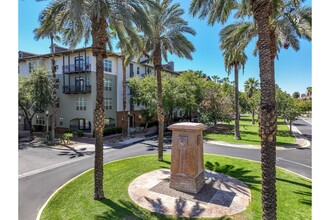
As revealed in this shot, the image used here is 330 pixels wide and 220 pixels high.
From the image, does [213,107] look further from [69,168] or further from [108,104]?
[69,168]

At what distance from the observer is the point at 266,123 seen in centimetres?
596

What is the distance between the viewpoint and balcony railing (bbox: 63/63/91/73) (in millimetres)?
26750

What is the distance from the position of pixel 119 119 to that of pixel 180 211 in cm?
2414

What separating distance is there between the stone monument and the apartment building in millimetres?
17930

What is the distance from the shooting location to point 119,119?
30922 mm

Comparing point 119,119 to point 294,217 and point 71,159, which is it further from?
point 294,217

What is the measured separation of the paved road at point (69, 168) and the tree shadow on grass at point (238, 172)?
3.43 metres

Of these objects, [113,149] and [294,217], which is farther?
[113,149]

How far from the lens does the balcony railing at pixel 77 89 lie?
88.6ft

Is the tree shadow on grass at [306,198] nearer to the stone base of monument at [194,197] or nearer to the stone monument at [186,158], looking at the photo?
the stone base of monument at [194,197]

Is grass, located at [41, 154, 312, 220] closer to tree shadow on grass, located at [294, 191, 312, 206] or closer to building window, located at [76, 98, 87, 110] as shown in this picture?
tree shadow on grass, located at [294, 191, 312, 206]

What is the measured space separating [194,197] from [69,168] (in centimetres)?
897

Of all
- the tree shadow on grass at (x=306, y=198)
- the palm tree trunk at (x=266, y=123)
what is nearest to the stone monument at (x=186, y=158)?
the palm tree trunk at (x=266, y=123)
